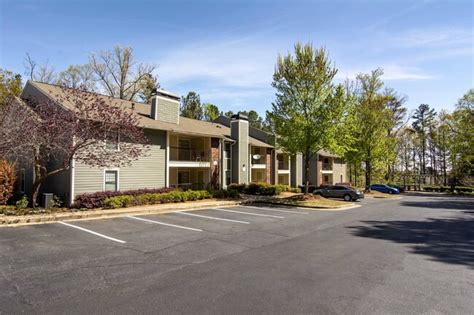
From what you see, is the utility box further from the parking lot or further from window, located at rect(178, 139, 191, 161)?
window, located at rect(178, 139, 191, 161)

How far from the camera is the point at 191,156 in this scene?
25.8 m

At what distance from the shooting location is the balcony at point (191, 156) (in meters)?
24.0

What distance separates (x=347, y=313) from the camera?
4.71 meters

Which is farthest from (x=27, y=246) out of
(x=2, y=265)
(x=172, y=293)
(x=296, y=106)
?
(x=296, y=106)

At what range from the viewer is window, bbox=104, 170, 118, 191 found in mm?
18484

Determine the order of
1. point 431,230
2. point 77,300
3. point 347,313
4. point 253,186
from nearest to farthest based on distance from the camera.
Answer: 1. point 347,313
2. point 77,300
3. point 431,230
4. point 253,186

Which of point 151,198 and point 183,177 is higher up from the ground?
point 183,177

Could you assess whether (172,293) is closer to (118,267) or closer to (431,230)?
(118,267)

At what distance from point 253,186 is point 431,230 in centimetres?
1696

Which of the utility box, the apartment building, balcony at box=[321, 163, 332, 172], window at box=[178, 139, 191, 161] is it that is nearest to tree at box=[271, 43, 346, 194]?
the apartment building

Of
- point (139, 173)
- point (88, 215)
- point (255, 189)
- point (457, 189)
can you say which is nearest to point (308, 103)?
point (255, 189)

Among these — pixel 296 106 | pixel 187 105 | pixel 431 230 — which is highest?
pixel 187 105

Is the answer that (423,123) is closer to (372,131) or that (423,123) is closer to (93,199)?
(372,131)

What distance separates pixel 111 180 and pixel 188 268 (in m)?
13.6
